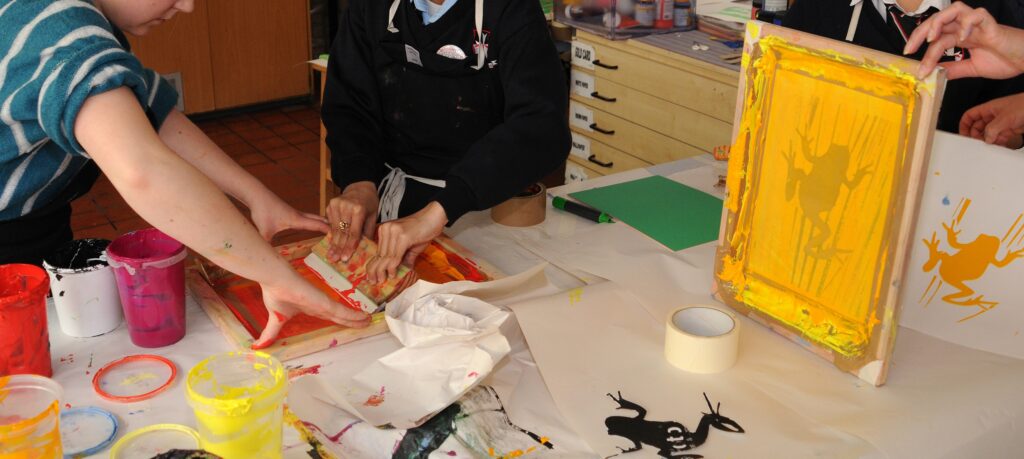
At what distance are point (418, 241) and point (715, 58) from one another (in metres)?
1.82

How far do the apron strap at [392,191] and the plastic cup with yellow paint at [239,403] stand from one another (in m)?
0.83

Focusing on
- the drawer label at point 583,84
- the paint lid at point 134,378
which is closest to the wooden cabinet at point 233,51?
the drawer label at point 583,84

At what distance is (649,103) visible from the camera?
10.7 feet

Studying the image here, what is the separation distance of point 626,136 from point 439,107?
5.29 feet

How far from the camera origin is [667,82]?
3158 mm

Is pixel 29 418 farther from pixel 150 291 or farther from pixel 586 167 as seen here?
pixel 586 167

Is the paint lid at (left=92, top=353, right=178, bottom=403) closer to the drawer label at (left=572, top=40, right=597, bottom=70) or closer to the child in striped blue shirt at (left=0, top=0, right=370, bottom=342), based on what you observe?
the child in striped blue shirt at (left=0, top=0, right=370, bottom=342)

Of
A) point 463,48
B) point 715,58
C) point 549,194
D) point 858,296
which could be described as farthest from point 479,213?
point 715,58

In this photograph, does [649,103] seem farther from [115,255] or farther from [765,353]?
[115,255]

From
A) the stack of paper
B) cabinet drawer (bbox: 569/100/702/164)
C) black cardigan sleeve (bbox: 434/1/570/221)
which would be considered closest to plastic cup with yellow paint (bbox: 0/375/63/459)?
black cardigan sleeve (bbox: 434/1/570/221)

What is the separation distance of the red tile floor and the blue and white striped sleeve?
1.94m

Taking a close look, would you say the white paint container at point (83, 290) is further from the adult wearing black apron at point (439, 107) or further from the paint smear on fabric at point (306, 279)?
the adult wearing black apron at point (439, 107)

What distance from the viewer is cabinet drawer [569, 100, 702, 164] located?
323 centimetres

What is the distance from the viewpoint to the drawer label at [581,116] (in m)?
3.53
